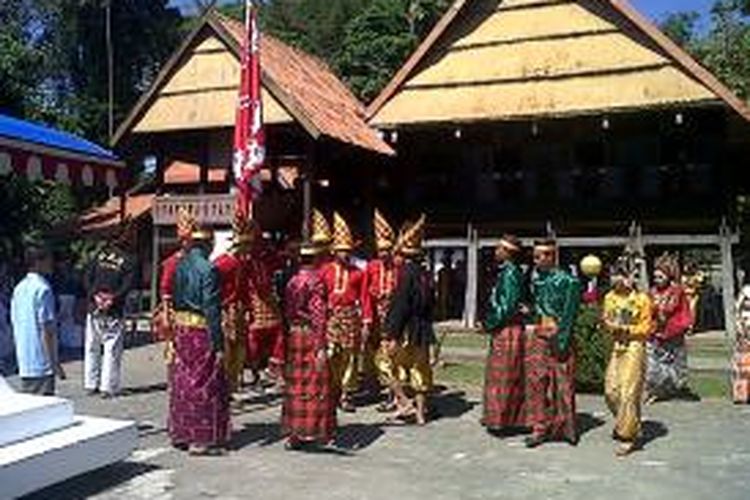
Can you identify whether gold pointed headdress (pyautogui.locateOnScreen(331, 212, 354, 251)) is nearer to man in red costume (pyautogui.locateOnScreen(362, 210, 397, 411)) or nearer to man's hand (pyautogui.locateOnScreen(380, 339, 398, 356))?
man in red costume (pyautogui.locateOnScreen(362, 210, 397, 411))

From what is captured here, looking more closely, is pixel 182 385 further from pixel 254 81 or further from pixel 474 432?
pixel 254 81

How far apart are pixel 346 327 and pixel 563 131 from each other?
12.1 meters

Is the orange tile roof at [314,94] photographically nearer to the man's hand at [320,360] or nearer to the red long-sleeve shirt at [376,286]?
the red long-sleeve shirt at [376,286]

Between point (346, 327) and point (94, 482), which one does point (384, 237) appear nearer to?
point (346, 327)

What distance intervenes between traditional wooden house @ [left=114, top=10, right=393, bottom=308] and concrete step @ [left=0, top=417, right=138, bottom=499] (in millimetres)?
11483

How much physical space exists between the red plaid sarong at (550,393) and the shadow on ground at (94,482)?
11.6ft

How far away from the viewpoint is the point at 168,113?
21656 mm

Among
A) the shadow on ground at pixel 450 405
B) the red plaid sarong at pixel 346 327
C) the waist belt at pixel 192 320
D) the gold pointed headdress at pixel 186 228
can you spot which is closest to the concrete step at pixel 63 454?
the waist belt at pixel 192 320

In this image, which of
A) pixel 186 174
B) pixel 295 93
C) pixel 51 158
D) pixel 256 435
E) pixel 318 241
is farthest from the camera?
pixel 186 174

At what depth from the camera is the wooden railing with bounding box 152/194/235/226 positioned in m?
21.4

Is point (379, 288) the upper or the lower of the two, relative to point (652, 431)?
upper

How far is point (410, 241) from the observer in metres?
10.8

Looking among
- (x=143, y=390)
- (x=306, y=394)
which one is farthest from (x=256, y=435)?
(x=143, y=390)

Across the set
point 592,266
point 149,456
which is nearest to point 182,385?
point 149,456
